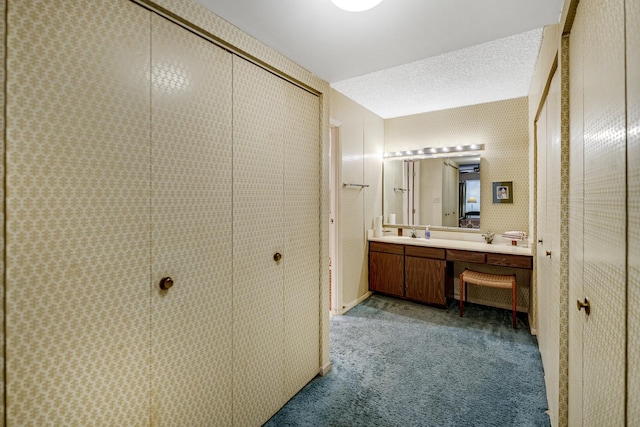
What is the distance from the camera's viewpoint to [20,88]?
901mm

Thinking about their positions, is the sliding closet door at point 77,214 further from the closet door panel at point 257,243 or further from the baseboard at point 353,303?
the baseboard at point 353,303

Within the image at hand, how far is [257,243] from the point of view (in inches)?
68.5

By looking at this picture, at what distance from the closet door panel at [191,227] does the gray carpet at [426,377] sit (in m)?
0.65

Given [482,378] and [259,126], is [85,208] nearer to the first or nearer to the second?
[259,126]

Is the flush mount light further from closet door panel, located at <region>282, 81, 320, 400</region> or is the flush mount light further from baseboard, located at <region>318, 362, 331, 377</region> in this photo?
baseboard, located at <region>318, 362, 331, 377</region>

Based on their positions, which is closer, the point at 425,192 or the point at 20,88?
the point at 20,88

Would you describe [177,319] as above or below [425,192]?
below

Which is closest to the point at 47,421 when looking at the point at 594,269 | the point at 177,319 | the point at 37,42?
the point at 177,319

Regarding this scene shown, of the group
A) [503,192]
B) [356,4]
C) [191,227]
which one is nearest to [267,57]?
[356,4]

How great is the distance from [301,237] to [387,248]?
2084 mm

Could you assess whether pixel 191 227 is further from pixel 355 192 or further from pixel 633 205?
pixel 355 192

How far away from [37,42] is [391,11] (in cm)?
140

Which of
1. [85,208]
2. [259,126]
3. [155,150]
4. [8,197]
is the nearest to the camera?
[8,197]

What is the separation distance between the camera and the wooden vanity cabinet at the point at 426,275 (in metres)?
3.53
